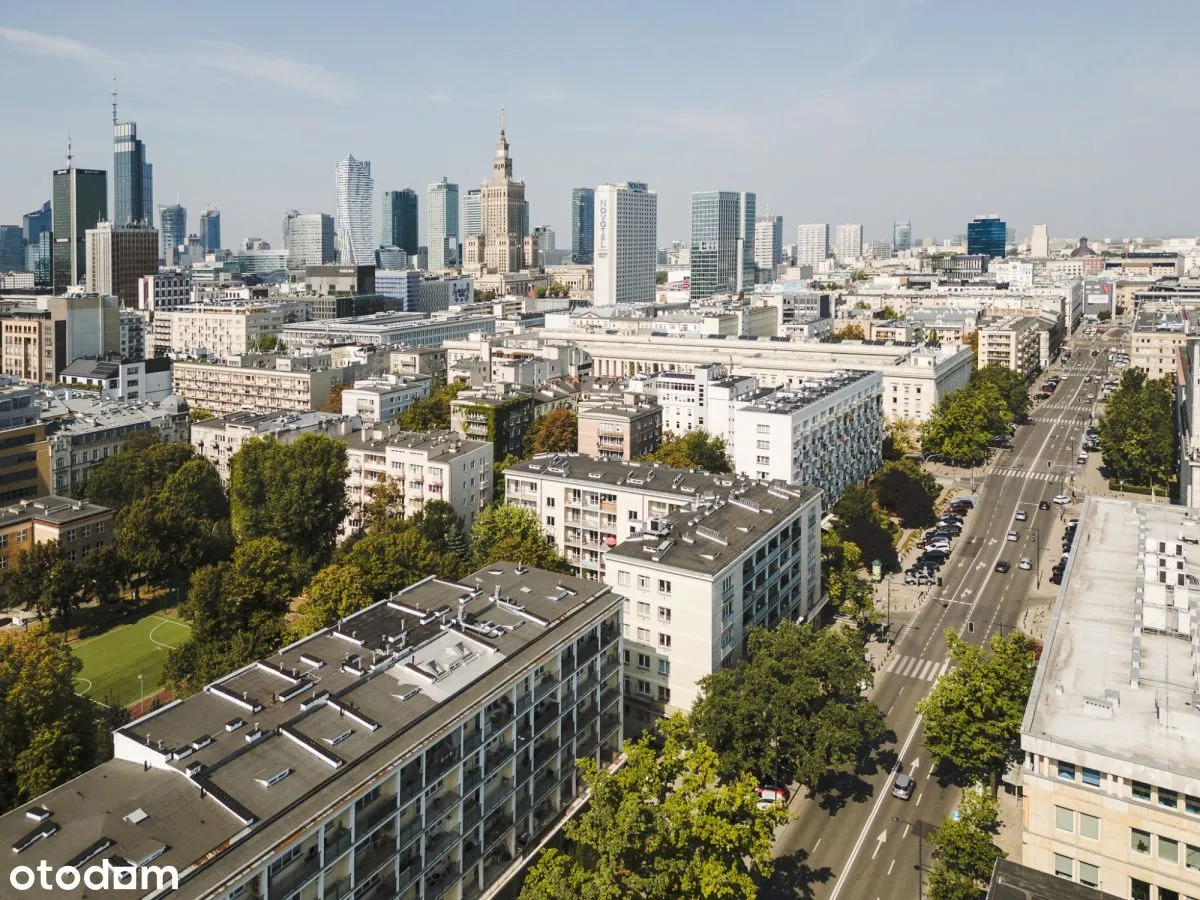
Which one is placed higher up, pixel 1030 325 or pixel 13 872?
pixel 1030 325

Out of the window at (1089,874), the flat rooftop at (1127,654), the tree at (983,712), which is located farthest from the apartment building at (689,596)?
the window at (1089,874)

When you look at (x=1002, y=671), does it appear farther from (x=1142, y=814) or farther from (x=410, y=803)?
(x=410, y=803)

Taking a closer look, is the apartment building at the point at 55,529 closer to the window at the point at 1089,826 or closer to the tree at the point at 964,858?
the tree at the point at 964,858

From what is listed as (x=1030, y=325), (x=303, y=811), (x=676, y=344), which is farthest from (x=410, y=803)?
(x=1030, y=325)

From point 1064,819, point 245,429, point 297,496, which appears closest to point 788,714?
point 1064,819

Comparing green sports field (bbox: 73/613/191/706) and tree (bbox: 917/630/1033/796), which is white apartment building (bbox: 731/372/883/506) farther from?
green sports field (bbox: 73/613/191/706)

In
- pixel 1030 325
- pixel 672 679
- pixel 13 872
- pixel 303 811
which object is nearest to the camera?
pixel 13 872

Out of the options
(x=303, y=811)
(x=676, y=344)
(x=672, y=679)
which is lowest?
(x=672, y=679)
